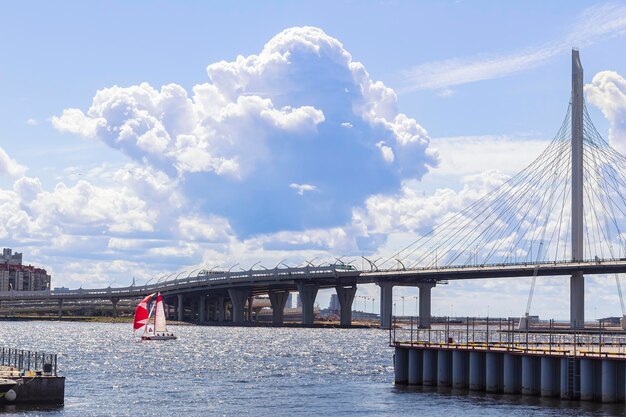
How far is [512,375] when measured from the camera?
7181 cm

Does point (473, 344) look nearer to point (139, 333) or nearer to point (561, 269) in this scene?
point (139, 333)

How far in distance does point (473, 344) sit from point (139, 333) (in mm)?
103185

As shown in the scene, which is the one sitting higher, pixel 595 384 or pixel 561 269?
pixel 561 269

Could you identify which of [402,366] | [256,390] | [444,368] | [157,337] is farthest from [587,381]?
[157,337]

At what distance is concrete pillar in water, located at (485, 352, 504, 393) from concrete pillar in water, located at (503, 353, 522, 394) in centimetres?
90

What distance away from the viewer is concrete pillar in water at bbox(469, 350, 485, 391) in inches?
2923

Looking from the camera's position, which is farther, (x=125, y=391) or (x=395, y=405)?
(x=125, y=391)

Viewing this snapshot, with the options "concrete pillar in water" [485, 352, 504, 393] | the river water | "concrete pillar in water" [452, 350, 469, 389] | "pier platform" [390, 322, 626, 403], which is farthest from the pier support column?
"concrete pillar in water" [452, 350, 469, 389]

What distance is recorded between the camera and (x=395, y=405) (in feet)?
226

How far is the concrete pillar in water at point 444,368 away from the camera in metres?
77.2

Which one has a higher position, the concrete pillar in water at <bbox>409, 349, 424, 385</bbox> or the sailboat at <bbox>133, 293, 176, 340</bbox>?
the sailboat at <bbox>133, 293, 176, 340</bbox>

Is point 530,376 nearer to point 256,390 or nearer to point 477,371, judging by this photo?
point 477,371

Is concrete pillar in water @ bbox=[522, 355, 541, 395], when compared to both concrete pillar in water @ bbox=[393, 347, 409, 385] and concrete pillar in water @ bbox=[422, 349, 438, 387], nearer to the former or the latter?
concrete pillar in water @ bbox=[422, 349, 438, 387]

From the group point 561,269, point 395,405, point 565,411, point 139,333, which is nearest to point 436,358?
point 395,405
